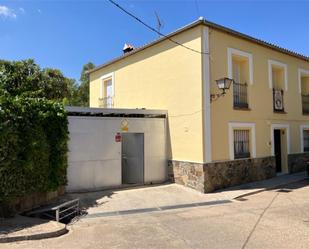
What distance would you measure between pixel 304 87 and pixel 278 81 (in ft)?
10.2

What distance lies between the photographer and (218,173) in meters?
11.5

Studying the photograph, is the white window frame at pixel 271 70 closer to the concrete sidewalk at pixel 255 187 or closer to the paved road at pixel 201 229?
the concrete sidewalk at pixel 255 187

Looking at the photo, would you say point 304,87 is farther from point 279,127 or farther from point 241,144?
point 241,144

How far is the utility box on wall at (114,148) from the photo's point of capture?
35.6 feet

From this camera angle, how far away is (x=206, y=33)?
450 inches

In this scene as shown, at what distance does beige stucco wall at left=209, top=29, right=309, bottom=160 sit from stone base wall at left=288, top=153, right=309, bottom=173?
1.15 ft

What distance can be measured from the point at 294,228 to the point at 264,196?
3.77 meters

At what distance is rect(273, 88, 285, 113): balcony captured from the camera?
47.4 feet

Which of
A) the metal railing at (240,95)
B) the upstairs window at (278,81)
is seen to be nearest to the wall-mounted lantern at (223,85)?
the metal railing at (240,95)

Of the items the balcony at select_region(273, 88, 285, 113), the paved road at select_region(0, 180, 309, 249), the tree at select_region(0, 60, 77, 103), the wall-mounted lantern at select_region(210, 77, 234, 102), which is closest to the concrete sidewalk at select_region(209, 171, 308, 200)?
the paved road at select_region(0, 180, 309, 249)

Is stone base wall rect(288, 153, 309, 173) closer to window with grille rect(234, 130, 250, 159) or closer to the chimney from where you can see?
window with grille rect(234, 130, 250, 159)

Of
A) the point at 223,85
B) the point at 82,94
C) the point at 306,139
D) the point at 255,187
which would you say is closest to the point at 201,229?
the point at 255,187

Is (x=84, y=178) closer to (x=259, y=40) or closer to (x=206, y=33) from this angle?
(x=206, y=33)

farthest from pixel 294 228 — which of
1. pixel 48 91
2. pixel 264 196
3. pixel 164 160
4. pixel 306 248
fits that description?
pixel 48 91
